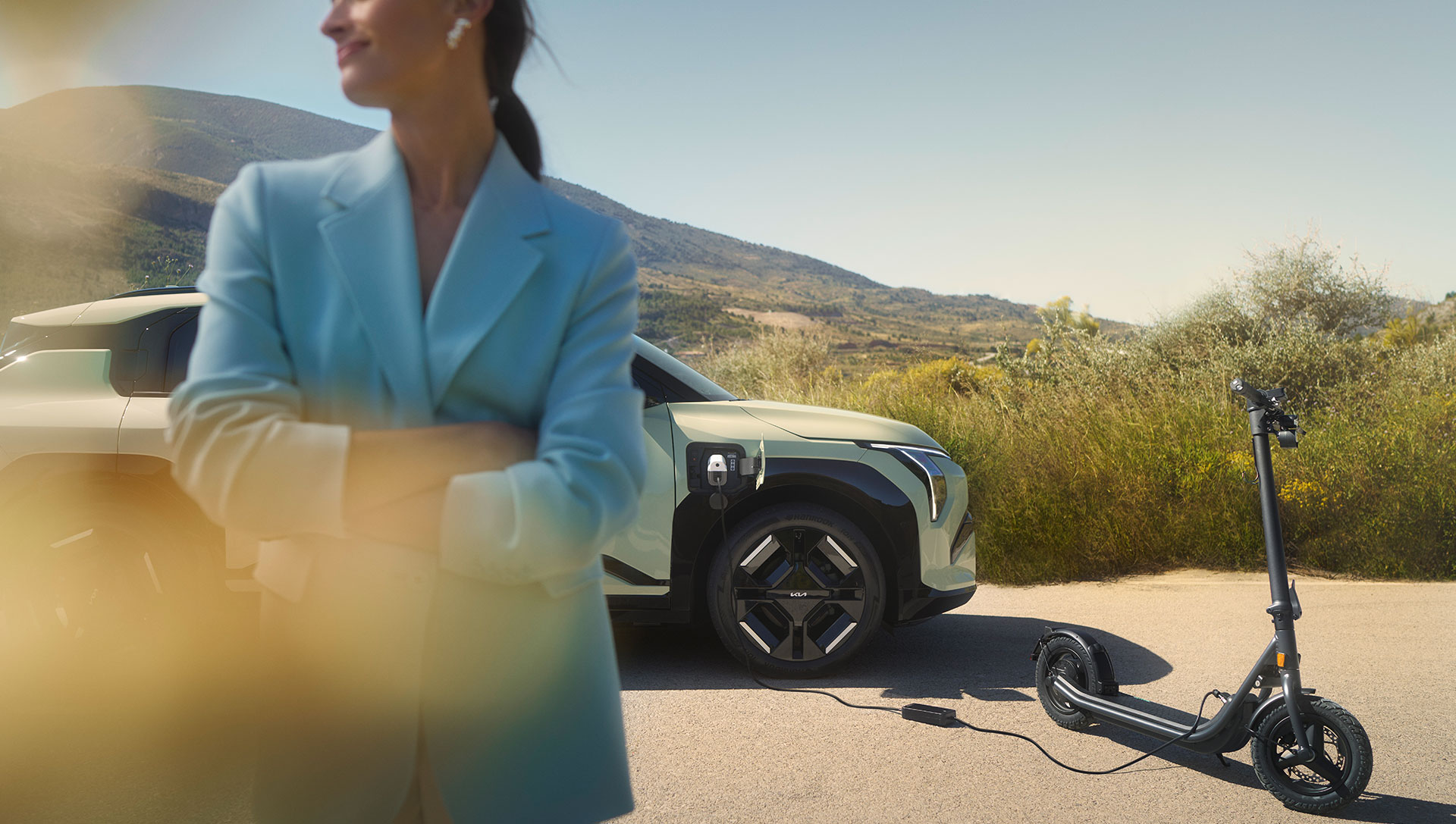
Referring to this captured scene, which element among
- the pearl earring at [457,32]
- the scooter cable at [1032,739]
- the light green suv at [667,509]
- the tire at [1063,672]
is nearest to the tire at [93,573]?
the light green suv at [667,509]

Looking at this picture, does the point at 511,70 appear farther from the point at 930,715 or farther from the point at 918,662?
the point at 918,662

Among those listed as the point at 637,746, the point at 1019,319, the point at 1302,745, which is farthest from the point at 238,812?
the point at 1019,319

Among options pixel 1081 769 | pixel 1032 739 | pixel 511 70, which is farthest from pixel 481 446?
pixel 1032 739

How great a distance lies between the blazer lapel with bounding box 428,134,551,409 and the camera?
3.18ft

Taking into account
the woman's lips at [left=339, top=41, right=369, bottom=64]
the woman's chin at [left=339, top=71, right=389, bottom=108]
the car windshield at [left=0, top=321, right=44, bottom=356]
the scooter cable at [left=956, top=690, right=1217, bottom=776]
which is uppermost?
the woman's lips at [left=339, top=41, right=369, bottom=64]

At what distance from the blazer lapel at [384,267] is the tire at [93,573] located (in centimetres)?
426

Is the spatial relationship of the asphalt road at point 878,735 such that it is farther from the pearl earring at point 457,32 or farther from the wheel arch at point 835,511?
the pearl earring at point 457,32

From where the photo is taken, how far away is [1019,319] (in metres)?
124

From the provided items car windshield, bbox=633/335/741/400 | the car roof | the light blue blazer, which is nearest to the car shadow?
car windshield, bbox=633/335/741/400

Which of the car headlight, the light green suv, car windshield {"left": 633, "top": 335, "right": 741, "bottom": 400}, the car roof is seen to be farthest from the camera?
car windshield {"left": 633, "top": 335, "right": 741, "bottom": 400}

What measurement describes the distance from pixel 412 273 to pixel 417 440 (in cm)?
18

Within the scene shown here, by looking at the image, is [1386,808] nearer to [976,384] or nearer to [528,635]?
[528,635]

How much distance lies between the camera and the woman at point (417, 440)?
929mm

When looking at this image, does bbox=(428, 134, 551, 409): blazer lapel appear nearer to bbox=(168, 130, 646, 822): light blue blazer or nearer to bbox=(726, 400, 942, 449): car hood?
bbox=(168, 130, 646, 822): light blue blazer
